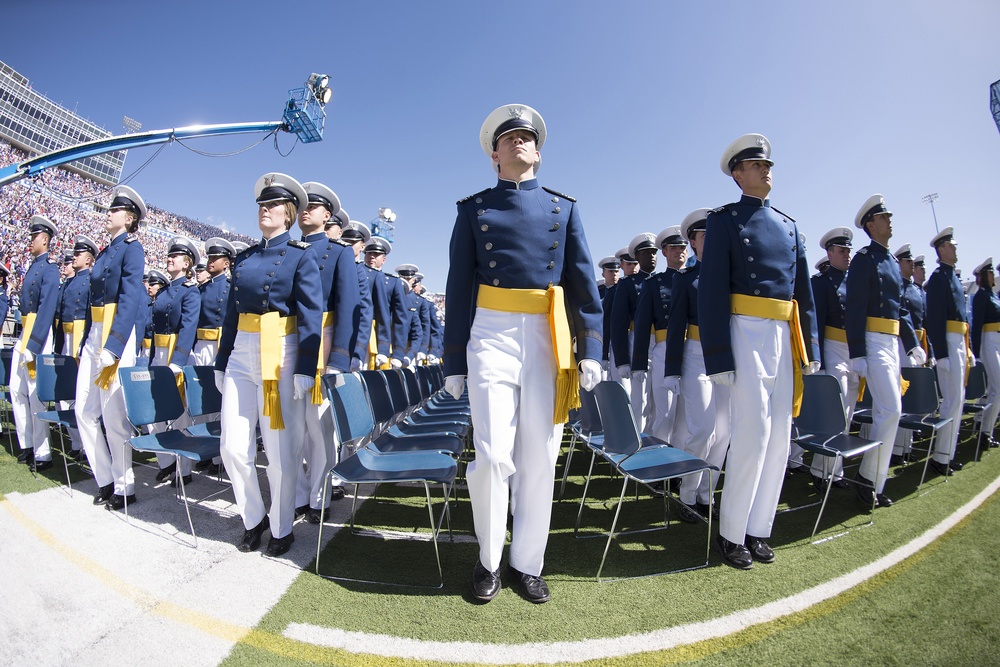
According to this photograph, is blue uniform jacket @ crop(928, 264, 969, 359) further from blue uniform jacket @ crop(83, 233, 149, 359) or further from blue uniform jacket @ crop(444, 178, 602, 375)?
blue uniform jacket @ crop(83, 233, 149, 359)

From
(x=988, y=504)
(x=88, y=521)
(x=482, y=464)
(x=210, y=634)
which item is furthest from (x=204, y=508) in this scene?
(x=988, y=504)

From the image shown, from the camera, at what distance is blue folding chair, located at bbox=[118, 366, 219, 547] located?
3.33m

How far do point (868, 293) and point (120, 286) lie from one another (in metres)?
6.51

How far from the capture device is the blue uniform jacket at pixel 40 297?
505 centimetres

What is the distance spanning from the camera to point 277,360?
2979 mm

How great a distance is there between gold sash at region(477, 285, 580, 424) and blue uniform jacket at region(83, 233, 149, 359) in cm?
337

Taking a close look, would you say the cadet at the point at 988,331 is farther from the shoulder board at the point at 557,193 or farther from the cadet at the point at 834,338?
the shoulder board at the point at 557,193

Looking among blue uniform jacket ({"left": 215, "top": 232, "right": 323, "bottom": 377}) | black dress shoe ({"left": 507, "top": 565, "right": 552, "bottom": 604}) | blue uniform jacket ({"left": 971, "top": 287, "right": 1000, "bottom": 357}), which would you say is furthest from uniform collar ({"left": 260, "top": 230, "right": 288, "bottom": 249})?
blue uniform jacket ({"left": 971, "top": 287, "right": 1000, "bottom": 357})

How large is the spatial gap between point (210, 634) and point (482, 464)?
1.42 meters

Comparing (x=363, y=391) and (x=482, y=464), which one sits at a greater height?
(x=363, y=391)

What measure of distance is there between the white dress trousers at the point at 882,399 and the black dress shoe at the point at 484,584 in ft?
11.3

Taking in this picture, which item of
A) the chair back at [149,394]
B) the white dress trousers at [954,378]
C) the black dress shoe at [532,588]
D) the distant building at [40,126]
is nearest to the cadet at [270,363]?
the chair back at [149,394]

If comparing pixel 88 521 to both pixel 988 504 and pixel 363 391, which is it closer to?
pixel 363 391

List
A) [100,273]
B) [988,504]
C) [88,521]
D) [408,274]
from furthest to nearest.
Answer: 1. [408,274]
2. [100,273]
3. [988,504]
4. [88,521]
